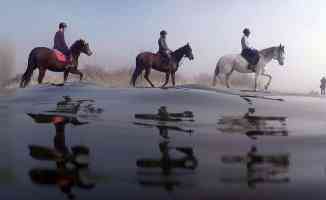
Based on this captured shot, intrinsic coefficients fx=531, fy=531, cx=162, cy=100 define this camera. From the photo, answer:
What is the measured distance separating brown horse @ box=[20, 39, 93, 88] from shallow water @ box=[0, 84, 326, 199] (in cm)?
876

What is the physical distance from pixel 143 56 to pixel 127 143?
12.9m

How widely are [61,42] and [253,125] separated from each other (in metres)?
9.76

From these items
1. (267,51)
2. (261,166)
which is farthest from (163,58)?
(261,166)

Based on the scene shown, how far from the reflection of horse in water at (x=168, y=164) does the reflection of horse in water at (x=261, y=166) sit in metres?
0.15

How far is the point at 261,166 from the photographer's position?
1.93 metres

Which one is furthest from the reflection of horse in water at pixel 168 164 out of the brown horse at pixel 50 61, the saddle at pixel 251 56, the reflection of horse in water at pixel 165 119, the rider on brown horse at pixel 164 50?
the saddle at pixel 251 56

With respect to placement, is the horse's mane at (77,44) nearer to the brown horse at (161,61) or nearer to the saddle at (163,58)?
the brown horse at (161,61)

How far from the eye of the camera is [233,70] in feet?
53.8

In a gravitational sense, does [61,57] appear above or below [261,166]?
above

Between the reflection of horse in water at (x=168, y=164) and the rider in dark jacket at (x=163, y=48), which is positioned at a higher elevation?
the rider in dark jacket at (x=163, y=48)

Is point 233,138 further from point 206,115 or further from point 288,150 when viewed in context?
point 206,115

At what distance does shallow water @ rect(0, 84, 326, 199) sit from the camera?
1510mm

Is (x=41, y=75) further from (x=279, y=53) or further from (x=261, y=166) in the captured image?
(x=261, y=166)

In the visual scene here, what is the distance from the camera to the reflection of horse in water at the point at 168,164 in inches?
62.1
